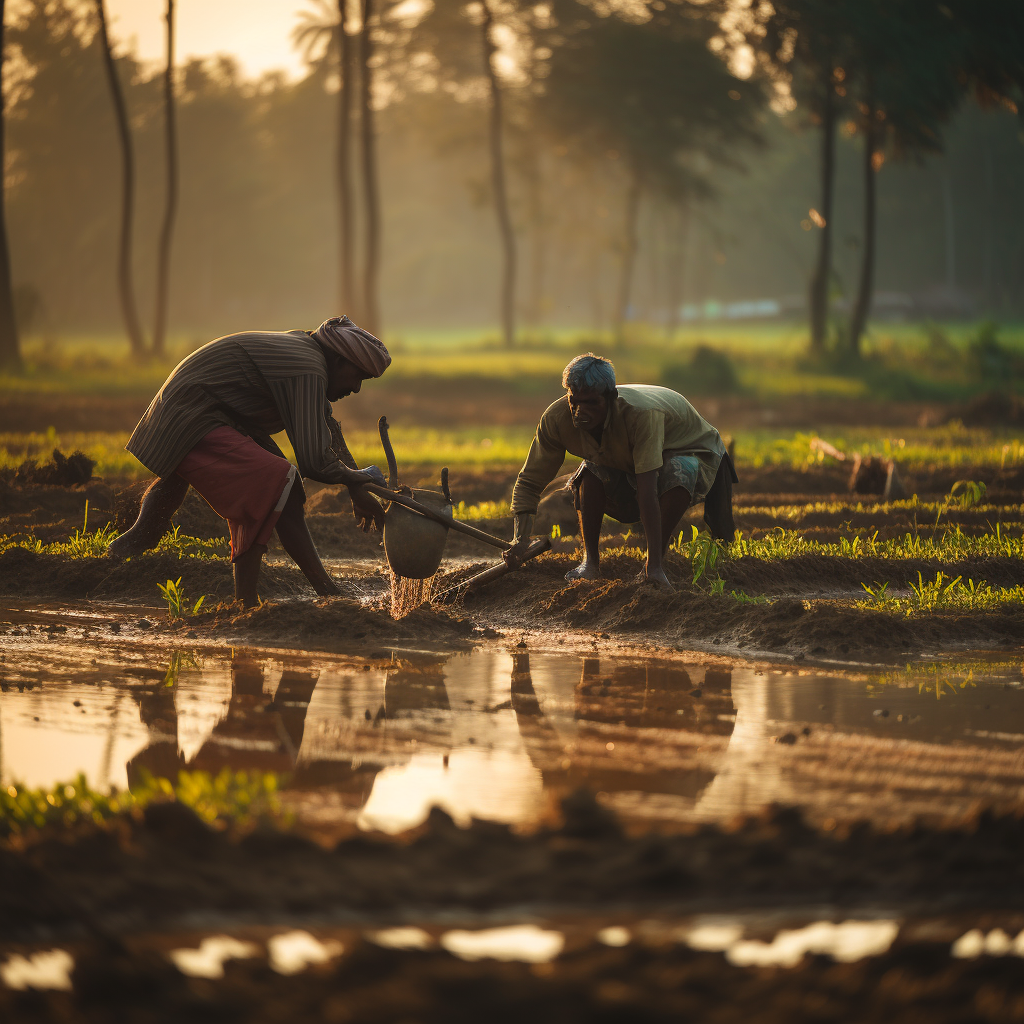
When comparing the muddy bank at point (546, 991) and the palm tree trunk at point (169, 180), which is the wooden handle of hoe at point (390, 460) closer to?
the muddy bank at point (546, 991)

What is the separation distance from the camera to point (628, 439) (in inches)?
228

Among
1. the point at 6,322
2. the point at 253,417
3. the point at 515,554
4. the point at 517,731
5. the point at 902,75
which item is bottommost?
the point at 517,731

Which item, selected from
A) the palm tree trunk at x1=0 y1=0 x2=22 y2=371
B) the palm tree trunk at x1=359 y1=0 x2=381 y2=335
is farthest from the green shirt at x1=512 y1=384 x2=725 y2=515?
the palm tree trunk at x1=359 y1=0 x2=381 y2=335

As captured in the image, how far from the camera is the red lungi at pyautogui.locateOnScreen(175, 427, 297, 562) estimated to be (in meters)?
5.20

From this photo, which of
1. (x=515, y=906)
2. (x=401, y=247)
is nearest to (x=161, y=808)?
(x=515, y=906)

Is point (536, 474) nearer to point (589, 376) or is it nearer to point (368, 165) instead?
point (589, 376)

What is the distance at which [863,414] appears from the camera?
18.9 metres

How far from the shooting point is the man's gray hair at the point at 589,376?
17.9 ft

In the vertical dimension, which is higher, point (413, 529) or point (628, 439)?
point (628, 439)

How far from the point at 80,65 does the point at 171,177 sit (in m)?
26.8

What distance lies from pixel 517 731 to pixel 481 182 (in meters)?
31.4

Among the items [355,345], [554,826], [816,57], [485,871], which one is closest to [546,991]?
[485,871]

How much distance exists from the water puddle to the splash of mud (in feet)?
2.57

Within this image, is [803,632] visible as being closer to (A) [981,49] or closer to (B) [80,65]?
(A) [981,49]
